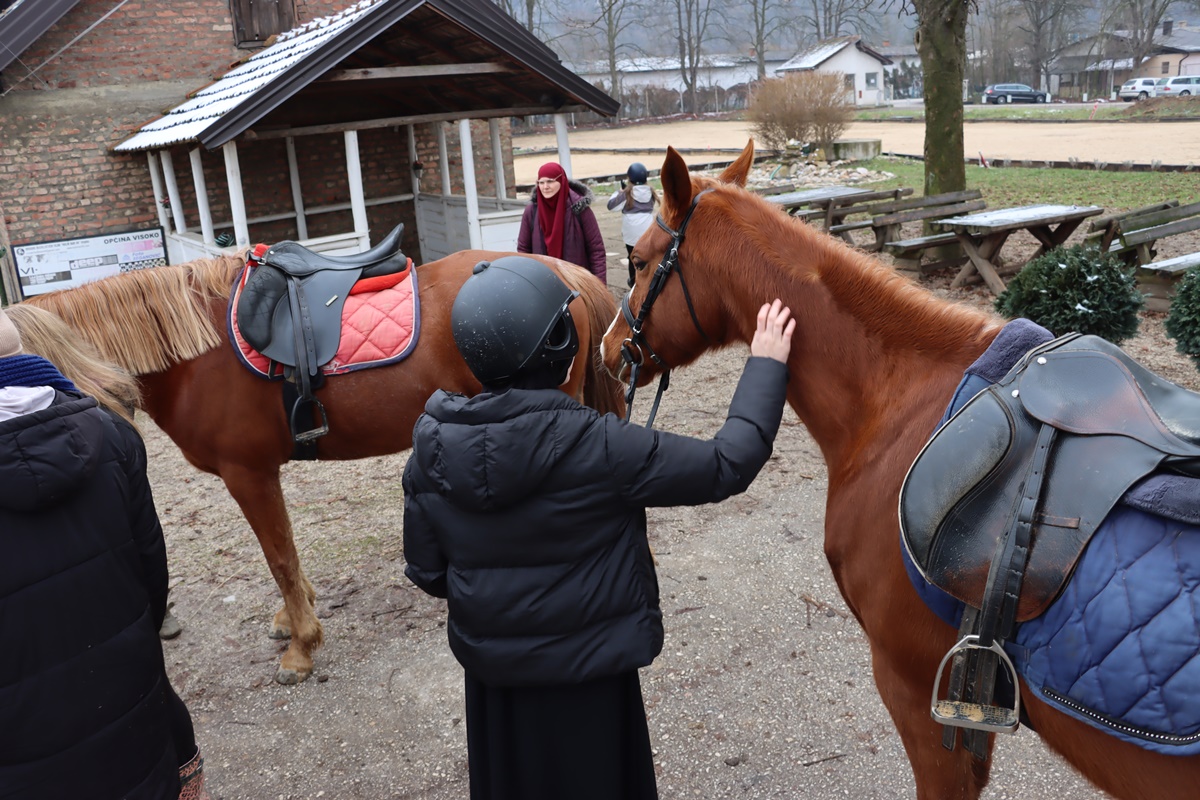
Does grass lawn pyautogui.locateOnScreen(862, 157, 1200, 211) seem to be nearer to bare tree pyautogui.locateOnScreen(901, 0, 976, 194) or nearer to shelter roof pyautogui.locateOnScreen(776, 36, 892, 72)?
bare tree pyautogui.locateOnScreen(901, 0, 976, 194)

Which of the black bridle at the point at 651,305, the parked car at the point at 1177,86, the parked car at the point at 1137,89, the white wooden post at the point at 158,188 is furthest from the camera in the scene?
the parked car at the point at 1137,89

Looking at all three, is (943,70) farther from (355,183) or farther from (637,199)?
(355,183)

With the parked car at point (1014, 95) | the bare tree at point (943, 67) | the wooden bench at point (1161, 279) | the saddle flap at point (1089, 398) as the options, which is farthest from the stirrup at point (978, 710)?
the parked car at point (1014, 95)

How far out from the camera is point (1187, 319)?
6.00 m

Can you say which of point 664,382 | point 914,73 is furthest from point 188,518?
point 914,73

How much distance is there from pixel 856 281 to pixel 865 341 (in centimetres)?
15

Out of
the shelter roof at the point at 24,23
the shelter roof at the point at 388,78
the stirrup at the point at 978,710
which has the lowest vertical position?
the stirrup at the point at 978,710

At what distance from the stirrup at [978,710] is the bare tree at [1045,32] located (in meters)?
67.8

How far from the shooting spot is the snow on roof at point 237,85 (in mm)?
8227

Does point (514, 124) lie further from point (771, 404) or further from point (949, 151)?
point (771, 404)

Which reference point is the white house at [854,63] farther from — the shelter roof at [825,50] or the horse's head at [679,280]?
the horse's head at [679,280]

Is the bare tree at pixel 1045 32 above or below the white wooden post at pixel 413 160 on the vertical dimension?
above

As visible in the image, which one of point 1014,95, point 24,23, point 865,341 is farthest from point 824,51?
point 865,341

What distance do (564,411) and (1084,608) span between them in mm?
1068
